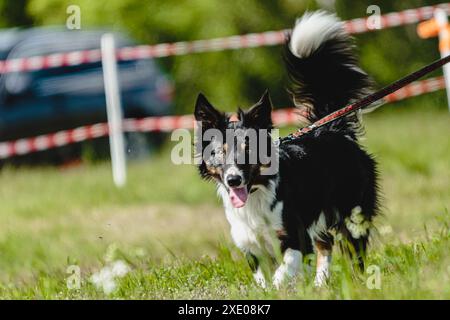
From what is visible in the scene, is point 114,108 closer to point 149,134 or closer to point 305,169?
point 149,134

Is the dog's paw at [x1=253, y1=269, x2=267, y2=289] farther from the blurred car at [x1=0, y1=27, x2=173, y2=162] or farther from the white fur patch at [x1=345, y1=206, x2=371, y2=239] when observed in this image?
the blurred car at [x1=0, y1=27, x2=173, y2=162]

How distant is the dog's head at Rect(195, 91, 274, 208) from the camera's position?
470 centimetres

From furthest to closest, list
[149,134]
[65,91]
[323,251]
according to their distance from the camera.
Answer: [149,134] → [65,91] → [323,251]

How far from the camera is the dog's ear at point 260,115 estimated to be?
Result: 486cm

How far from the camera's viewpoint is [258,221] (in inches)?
188

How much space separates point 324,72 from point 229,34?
11652mm

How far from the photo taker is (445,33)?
966 cm

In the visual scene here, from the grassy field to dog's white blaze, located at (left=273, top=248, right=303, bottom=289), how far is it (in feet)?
0.45

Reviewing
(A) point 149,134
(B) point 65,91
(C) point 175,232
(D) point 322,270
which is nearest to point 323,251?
(D) point 322,270

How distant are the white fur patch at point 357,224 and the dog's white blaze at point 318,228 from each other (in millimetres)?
129

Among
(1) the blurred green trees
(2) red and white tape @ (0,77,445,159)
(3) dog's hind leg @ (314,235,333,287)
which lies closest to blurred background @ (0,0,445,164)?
(1) the blurred green trees

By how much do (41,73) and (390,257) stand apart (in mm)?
8379

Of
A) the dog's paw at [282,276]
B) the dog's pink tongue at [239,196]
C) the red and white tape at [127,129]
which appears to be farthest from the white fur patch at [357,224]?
the red and white tape at [127,129]
